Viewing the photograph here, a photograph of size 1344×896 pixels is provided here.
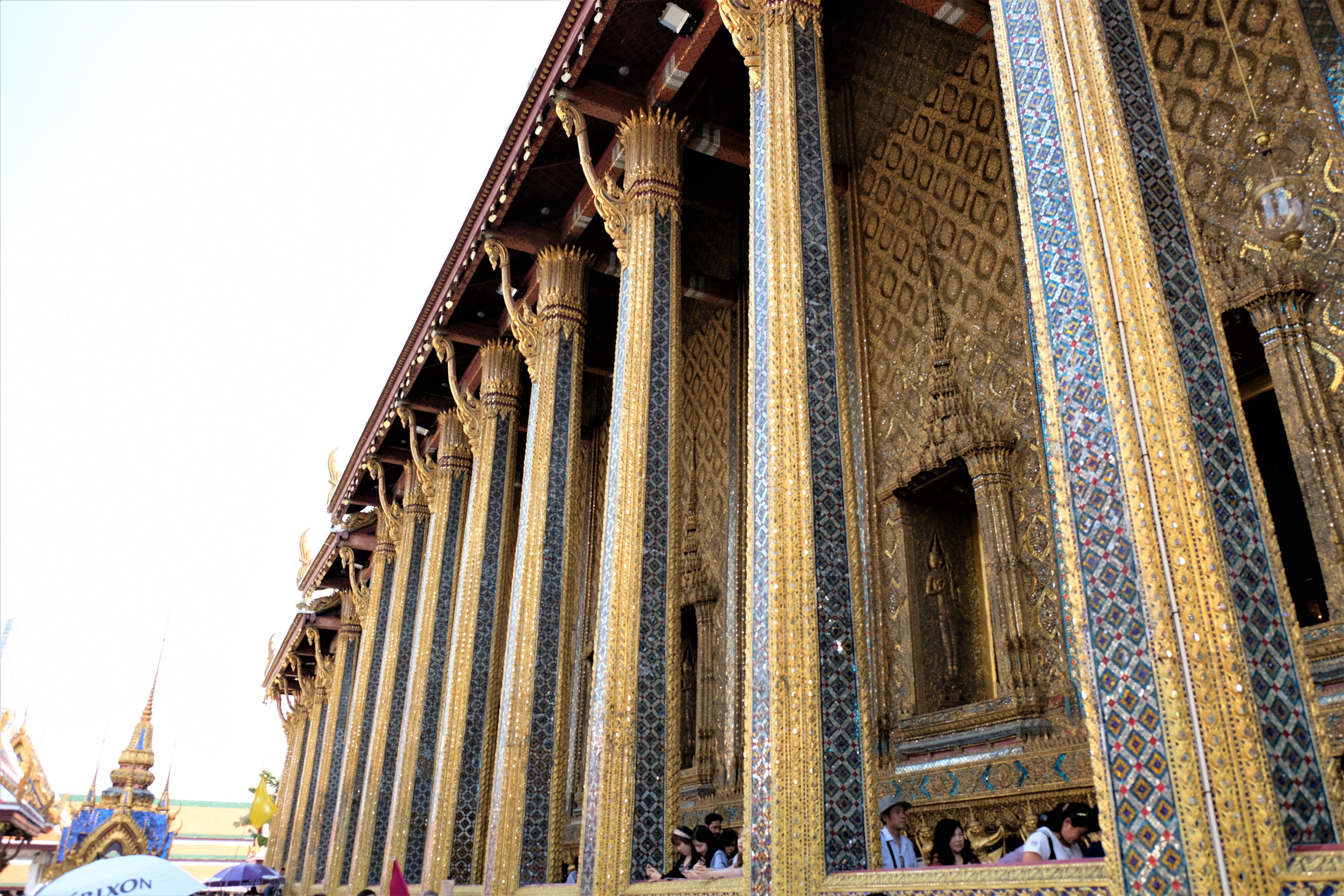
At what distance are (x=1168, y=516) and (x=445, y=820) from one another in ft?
22.8

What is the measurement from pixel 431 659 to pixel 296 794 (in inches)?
612

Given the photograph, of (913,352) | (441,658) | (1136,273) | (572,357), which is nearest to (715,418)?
(572,357)

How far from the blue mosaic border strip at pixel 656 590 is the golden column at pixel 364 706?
703cm

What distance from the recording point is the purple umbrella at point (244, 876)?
1520 centimetres

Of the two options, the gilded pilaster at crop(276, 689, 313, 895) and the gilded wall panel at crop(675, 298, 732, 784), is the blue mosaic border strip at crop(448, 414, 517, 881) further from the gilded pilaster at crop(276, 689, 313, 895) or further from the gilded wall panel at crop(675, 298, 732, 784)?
the gilded pilaster at crop(276, 689, 313, 895)

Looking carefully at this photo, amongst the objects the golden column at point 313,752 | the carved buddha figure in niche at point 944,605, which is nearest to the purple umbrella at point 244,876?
the golden column at point 313,752

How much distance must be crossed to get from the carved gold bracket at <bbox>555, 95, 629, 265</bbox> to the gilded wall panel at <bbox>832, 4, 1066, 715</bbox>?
72.6 inches

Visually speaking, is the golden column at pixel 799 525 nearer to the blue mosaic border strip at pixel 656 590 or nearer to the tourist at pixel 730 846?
the blue mosaic border strip at pixel 656 590

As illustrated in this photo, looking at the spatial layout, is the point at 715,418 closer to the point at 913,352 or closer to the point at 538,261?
the point at 538,261

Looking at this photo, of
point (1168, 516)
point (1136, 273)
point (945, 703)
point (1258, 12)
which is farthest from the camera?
point (945, 703)

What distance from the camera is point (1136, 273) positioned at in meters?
2.98

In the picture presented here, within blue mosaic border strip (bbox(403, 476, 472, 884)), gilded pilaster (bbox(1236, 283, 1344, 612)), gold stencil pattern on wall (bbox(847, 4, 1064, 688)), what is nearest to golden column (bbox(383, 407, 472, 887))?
blue mosaic border strip (bbox(403, 476, 472, 884))

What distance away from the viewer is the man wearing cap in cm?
437

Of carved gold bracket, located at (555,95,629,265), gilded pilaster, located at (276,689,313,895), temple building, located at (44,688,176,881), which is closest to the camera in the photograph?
carved gold bracket, located at (555,95,629,265)
